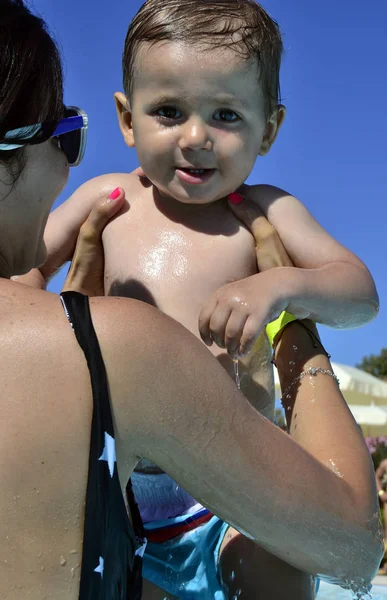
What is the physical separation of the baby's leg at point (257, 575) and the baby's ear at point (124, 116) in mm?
1652

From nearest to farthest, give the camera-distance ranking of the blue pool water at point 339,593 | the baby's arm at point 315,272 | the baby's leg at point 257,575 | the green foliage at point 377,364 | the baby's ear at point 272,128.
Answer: the baby's leg at point 257,575
the baby's arm at point 315,272
the baby's ear at point 272,128
the blue pool water at point 339,593
the green foliage at point 377,364

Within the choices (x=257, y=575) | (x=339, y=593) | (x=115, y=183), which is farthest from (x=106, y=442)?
(x=339, y=593)

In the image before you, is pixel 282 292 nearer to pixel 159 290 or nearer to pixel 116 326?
pixel 159 290

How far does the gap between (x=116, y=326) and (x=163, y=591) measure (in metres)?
1.40

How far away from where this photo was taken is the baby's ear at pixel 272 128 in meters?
3.23

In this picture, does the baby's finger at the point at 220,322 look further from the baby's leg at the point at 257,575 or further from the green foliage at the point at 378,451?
the green foliage at the point at 378,451

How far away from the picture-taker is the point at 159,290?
306 cm

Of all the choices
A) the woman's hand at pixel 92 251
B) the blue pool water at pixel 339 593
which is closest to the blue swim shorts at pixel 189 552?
the woman's hand at pixel 92 251

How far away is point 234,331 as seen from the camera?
7.98 feet

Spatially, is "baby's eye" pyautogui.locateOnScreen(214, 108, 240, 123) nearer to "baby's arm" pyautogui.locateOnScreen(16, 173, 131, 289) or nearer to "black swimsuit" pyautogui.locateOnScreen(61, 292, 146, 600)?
"baby's arm" pyautogui.locateOnScreen(16, 173, 131, 289)

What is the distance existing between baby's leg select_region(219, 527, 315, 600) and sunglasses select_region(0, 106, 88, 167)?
1449 mm

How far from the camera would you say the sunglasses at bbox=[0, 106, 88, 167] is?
2.06 meters

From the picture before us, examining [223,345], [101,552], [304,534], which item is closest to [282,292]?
[223,345]

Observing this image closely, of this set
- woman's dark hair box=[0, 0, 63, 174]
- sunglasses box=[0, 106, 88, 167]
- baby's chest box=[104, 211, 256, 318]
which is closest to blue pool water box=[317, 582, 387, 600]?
baby's chest box=[104, 211, 256, 318]
